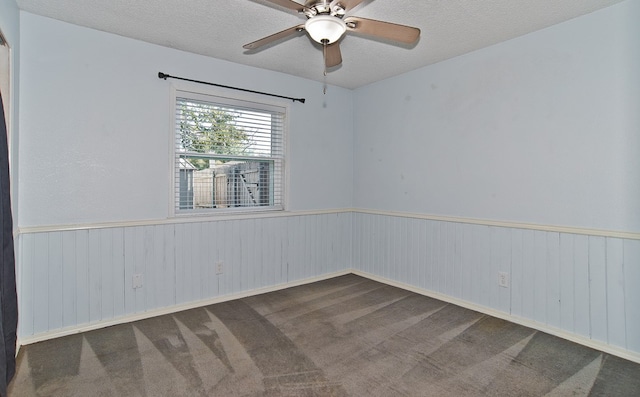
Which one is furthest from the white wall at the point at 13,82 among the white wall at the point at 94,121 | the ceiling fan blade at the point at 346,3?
the ceiling fan blade at the point at 346,3

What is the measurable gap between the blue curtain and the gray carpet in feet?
1.15

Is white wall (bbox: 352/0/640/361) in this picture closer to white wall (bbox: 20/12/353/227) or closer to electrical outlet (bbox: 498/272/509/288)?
electrical outlet (bbox: 498/272/509/288)

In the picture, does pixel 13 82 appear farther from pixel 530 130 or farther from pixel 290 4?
pixel 530 130

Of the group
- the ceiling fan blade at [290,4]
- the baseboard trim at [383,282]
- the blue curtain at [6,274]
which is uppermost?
the ceiling fan blade at [290,4]

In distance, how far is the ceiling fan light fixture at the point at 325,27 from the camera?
1.98m

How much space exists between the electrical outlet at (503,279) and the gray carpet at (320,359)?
32cm

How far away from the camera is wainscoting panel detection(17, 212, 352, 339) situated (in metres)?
2.65

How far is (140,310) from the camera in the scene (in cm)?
305

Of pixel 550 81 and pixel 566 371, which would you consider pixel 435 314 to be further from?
pixel 550 81

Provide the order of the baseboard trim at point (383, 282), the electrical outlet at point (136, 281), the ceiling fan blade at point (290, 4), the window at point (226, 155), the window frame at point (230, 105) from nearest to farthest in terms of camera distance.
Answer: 1. the ceiling fan blade at point (290, 4)
2. the baseboard trim at point (383, 282)
3. the electrical outlet at point (136, 281)
4. the window frame at point (230, 105)
5. the window at point (226, 155)

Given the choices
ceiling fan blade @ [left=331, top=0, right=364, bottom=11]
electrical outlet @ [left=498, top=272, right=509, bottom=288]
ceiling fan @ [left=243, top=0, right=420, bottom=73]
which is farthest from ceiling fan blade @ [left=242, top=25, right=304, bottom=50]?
electrical outlet @ [left=498, top=272, right=509, bottom=288]

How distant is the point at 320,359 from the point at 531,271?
192cm

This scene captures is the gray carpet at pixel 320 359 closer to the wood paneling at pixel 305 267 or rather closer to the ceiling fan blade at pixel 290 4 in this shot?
the wood paneling at pixel 305 267

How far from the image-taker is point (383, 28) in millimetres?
Result: 2102
